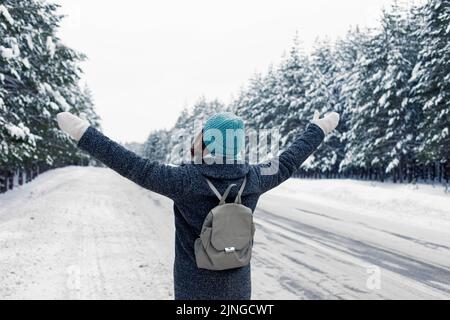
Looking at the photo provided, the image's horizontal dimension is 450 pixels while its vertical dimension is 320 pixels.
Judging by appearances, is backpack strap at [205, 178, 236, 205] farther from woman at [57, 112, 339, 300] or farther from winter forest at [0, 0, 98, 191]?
winter forest at [0, 0, 98, 191]

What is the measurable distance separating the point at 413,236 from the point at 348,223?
2.53 meters

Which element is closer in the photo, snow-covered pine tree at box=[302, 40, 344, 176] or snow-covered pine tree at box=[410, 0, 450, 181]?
snow-covered pine tree at box=[410, 0, 450, 181]

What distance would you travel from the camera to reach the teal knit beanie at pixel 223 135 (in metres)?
2.29

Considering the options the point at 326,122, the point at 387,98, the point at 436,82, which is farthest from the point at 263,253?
the point at 387,98

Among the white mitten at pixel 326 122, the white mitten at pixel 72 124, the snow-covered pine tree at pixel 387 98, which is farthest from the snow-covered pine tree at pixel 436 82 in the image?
the white mitten at pixel 72 124

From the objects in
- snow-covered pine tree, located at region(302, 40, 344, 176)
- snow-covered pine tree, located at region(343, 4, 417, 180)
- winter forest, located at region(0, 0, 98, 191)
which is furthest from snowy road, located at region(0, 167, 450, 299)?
snow-covered pine tree, located at region(302, 40, 344, 176)

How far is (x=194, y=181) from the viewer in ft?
7.33

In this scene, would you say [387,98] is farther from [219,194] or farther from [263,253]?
[219,194]

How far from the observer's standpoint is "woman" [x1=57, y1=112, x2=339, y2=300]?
2.15 metres

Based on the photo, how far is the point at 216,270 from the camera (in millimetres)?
2307

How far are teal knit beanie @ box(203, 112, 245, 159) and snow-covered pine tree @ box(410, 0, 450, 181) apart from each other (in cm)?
2490

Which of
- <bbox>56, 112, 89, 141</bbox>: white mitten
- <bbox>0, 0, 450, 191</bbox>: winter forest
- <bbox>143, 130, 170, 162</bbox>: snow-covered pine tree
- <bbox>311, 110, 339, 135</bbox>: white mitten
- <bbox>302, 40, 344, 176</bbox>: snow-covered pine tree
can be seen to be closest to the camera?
<bbox>56, 112, 89, 141</bbox>: white mitten

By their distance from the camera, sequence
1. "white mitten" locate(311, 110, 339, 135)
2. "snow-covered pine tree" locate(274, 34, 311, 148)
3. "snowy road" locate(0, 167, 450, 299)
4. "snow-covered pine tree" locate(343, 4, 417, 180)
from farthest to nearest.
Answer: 1. "snow-covered pine tree" locate(274, 34, 311, 148)
2. "snow-covered pine tree" locate(343, 4, 417, 180)
3. "snowy road" locate(0, 167, 450, 299)
4. "white mitten" locate(311, 110, 339, 135)

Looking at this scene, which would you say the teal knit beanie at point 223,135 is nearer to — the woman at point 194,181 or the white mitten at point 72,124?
the woman at point 194,181
